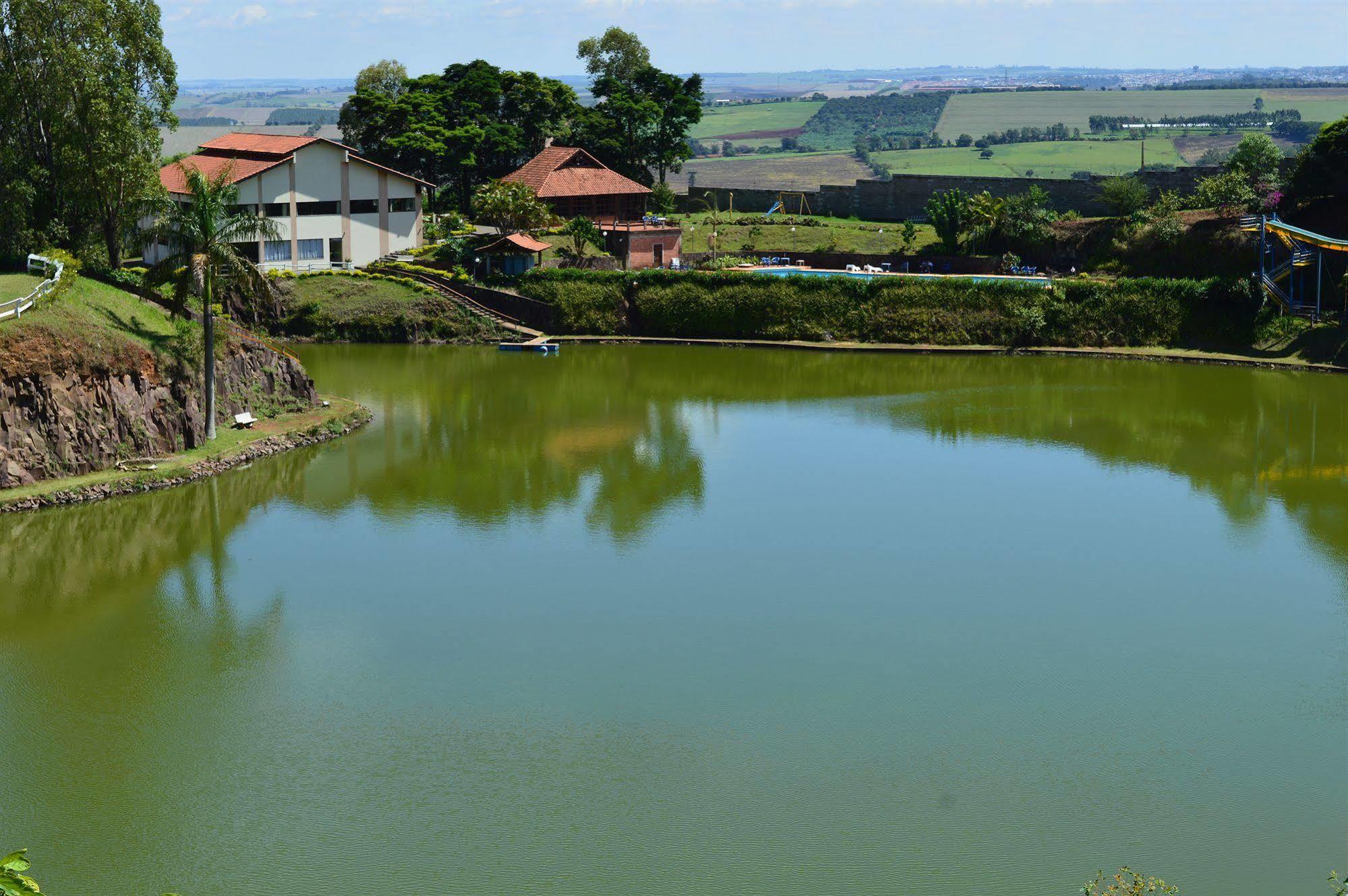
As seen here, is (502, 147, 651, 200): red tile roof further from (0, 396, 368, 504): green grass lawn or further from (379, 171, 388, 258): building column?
(0, 396, 368, 504): green grass lawn

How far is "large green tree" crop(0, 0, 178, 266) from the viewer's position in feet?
124

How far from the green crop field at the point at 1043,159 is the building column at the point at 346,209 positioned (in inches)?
2361

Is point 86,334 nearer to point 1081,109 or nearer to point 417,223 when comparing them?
point 417,223

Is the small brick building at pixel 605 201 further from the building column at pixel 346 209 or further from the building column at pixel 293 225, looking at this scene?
the building column at pixel 293 225

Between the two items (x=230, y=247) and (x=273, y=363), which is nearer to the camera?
(x=230, y=247)

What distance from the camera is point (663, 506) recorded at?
2889cm

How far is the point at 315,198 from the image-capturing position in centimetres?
5228

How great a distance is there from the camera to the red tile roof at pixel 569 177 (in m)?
56.9

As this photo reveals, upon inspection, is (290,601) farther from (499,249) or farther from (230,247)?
(499,249)

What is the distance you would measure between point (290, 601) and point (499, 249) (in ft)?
101

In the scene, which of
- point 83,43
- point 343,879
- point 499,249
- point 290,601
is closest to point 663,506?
point 290,601

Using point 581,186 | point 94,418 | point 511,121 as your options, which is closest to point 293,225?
point 581,186

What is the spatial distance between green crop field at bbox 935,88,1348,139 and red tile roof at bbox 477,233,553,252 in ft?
405

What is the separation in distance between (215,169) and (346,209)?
16.2ft
